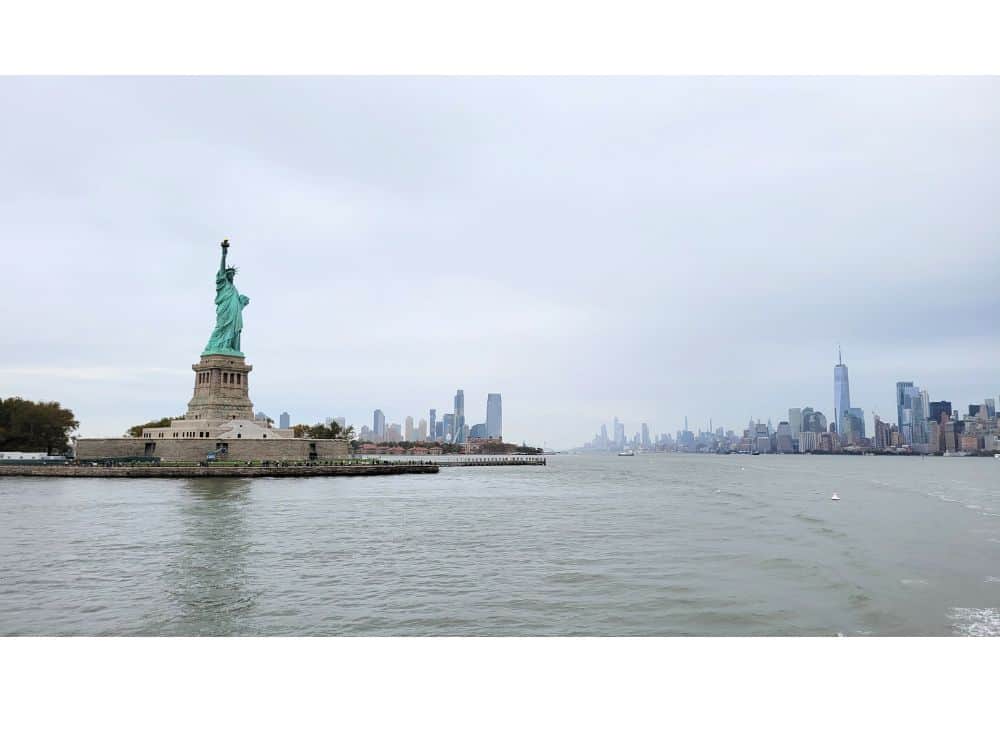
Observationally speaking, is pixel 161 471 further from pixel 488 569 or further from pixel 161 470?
pixel 488 569

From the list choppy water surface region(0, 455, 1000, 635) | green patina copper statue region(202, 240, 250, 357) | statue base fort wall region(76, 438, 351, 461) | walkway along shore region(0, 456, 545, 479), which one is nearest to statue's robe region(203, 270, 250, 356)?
green patina copper statue region(202, 240, 250, 357)

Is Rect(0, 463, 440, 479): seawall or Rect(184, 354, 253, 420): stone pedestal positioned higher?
Rect(184, 354, 253, 420): stone pedestal

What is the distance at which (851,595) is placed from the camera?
656 inches

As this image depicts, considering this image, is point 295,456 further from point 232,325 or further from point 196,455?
point 232,325

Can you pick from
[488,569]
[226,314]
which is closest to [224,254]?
[226,314]

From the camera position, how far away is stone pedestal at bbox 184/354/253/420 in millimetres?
67750

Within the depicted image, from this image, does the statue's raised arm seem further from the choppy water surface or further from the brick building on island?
the choppy water surface

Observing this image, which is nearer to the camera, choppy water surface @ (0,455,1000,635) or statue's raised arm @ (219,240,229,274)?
choppy water surface @ (0,455,1000,635)

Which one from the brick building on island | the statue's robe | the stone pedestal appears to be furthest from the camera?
the statue's robe

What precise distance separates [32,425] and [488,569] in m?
81.0

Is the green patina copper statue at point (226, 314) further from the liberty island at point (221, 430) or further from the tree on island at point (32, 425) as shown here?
the tree on island at point (32, 425)

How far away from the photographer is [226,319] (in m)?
72.2

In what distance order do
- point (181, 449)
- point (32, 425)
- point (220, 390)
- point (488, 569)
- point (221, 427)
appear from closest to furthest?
1. point (488, 569)
2. point (181, 449)
3. point (221, 427)
4. point (220, 390)
5. point (32, 425)

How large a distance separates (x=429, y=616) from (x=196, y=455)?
56.9m
